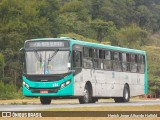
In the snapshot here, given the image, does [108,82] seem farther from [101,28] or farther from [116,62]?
[101,28]

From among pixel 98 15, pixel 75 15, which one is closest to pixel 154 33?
pixel 98 15

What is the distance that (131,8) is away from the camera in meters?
171

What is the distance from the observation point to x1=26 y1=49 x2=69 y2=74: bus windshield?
32.3 meters

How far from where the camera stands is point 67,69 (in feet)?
106

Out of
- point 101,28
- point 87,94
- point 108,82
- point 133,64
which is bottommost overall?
point 87,94

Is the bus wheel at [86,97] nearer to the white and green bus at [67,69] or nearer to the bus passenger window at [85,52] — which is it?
the white and green bus at [67,69]

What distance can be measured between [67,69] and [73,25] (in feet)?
294

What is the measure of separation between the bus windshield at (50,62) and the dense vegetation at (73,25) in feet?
69.4

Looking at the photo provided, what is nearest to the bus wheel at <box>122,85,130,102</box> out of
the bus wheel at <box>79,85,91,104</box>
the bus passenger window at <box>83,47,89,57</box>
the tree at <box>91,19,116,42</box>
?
the bus wheel at <box>79,85,91,104</box>

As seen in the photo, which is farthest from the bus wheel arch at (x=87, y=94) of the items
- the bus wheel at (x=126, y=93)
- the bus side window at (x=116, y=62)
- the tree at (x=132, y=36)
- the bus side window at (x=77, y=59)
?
the tree at (x=132, y=36)

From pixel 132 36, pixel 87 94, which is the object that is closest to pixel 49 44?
pixel 87 94

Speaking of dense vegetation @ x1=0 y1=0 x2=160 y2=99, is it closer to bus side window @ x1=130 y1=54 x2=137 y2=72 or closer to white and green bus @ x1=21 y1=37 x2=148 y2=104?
bus side window @ x1=130 y1=54 x2=137 y2=72

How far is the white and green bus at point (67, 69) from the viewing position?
1272 inches

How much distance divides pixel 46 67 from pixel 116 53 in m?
6.62
